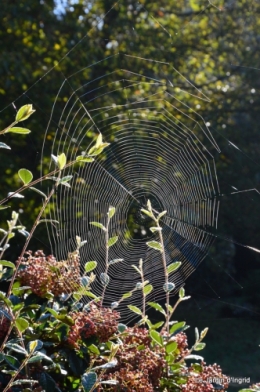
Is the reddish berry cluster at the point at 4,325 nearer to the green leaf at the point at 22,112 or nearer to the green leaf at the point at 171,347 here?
the green leaf at the point at 171,347

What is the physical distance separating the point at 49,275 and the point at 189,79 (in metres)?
4.96

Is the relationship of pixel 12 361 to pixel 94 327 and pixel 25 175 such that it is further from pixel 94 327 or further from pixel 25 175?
pixel 25 175

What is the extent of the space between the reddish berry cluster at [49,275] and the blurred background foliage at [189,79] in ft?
12.0

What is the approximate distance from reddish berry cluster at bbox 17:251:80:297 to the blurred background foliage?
144 inches

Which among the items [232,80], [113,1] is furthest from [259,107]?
[113,1]

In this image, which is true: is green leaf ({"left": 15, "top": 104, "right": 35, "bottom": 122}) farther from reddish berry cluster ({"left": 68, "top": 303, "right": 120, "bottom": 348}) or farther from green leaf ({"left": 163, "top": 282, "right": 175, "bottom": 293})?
green leaf ({"left": 163, "top": 282, "right": 175, "bottom": 293})

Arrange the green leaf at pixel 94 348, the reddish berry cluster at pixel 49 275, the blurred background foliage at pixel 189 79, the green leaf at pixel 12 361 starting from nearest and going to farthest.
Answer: the green leaf at pixel 12 361 → the green leaf at pixel 94 348 → the reddish berry cluster at pixel 49 275 → the blurred background foliage at pixel 189 79

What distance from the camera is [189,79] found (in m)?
6.43

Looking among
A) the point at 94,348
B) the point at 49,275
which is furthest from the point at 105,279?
the point at 94,348

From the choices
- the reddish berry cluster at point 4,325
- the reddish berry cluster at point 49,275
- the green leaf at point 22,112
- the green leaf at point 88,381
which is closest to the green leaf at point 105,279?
the reddish berry cluster at point 49,275

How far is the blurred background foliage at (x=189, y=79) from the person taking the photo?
5707 mm

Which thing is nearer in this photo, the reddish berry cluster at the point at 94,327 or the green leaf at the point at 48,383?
the green leaf at the point at 48,383

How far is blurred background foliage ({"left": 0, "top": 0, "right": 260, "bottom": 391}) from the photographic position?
18.7 ft

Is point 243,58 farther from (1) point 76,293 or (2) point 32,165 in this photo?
(1) point 76,293
